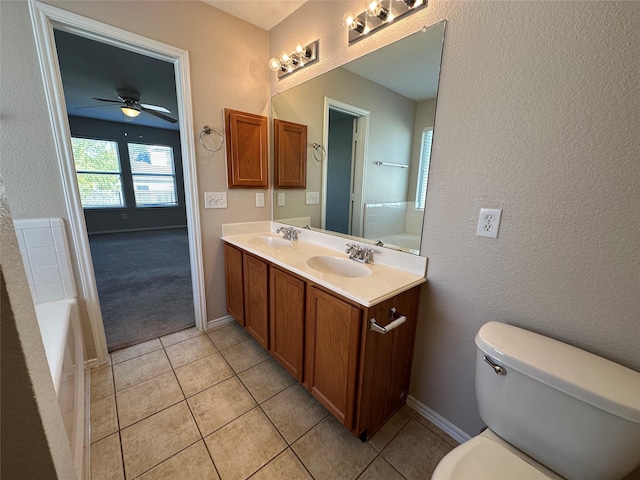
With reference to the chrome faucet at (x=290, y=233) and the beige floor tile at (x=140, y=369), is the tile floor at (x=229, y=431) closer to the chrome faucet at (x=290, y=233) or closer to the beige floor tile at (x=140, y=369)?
the beige floor tile at (x=140, y=369)

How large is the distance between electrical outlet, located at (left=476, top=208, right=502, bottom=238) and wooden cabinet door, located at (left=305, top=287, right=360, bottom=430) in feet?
2.08

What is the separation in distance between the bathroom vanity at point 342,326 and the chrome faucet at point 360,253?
50 millimetres

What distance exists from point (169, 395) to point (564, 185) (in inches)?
86.1

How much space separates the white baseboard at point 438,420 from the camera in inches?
50.6

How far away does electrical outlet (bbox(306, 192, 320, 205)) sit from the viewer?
1984 millimetres

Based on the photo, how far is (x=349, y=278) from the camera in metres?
1.27

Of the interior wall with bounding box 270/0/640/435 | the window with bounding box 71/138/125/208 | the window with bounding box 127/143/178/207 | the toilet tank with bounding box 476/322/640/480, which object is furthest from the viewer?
the window with bounding box 127/143/178/207

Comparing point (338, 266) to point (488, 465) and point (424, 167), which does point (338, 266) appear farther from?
point (488, 465)

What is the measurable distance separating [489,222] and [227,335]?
204 centimetres

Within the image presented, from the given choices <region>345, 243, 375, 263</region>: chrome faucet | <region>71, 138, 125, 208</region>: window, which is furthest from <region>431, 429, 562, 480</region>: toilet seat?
<region>71, 138, 125, 208</region>: window

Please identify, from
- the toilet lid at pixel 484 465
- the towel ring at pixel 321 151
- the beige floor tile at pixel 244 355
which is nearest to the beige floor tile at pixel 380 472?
the toilet lid at pixel 484 465

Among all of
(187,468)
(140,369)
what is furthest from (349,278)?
(140,369)

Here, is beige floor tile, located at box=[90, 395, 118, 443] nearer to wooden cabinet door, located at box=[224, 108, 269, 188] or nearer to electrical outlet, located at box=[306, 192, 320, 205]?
wooden cabinet door, located at box=[224, 108, 269, 188]

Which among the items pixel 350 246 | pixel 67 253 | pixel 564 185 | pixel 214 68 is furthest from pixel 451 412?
pixel 214 68
